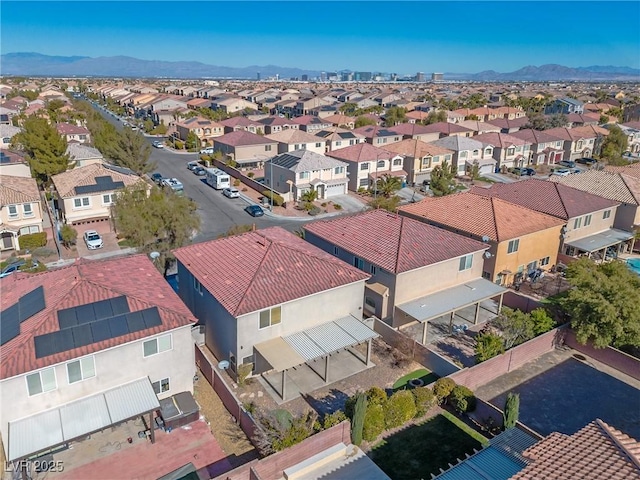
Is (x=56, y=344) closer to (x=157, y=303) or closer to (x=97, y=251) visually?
(x=157, y=303)

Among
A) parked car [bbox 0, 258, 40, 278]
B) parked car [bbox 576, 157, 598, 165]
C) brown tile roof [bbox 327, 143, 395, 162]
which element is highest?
brown tile roof [bbox 327, 143, 395, 162]

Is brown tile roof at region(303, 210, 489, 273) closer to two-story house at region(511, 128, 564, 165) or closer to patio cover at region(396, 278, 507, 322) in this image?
patio cover at region(396, 278, 507, 322)

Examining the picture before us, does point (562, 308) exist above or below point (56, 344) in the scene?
below

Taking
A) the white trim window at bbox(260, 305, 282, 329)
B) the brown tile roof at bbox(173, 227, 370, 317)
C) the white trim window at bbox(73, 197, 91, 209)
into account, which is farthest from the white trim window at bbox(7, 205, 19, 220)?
the white trim window at bbox(260, 305, 282, 329)

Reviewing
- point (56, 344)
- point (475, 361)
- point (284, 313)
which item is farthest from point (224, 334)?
point (475, 361)

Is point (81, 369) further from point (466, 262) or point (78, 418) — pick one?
point (466, 262)

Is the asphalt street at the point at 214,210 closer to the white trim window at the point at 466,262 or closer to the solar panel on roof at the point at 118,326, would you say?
the white trim window at the point at 466,262

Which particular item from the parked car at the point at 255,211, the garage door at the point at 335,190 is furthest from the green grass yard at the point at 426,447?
the garage door at the point at 335,190
